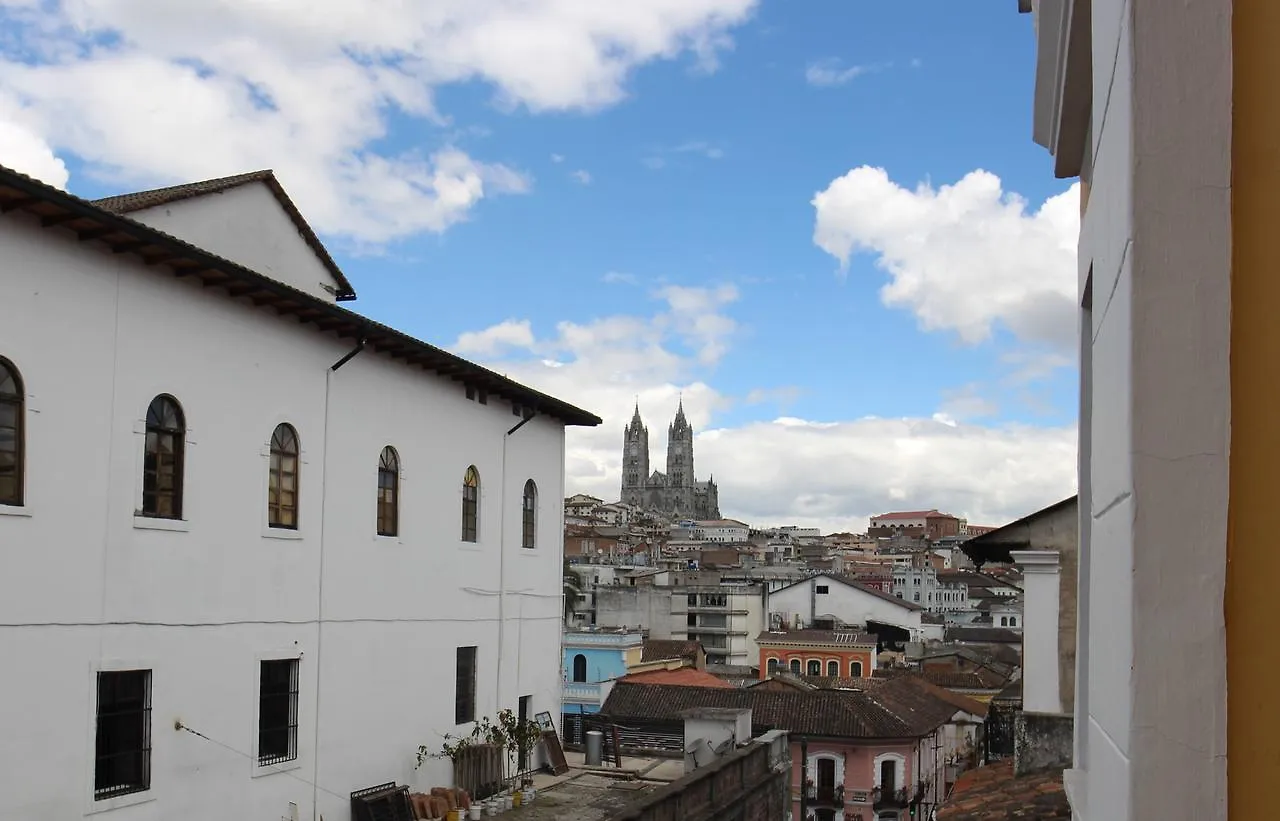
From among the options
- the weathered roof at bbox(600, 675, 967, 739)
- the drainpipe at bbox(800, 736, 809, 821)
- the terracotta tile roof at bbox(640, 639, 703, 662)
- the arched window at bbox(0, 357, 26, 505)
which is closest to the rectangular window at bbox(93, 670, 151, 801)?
the arched window at bbox(0, 357, 26, 505)

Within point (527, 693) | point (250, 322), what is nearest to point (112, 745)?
point (250, 322)

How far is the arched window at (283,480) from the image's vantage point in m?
12.8

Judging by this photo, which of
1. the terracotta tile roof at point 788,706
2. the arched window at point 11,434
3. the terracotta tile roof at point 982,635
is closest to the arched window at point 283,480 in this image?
the arched window at point 11,434

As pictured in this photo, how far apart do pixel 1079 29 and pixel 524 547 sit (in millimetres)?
16536

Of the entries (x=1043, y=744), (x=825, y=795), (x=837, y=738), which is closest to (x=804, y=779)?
(x=837, y=738)

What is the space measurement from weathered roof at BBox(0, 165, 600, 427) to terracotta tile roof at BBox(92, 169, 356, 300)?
4.48 ft

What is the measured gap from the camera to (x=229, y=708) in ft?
39.3

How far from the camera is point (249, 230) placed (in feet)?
50.6

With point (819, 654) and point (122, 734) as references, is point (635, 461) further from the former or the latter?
point (122, 734)

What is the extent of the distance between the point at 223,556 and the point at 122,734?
196cm

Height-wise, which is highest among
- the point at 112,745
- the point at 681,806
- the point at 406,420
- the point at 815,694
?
the point at 406,420

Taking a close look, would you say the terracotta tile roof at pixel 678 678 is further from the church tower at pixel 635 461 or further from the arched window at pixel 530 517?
the church tower at pixel 635 461

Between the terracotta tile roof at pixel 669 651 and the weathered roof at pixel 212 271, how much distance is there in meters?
32.3

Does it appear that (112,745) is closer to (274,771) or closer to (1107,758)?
(274,771)
